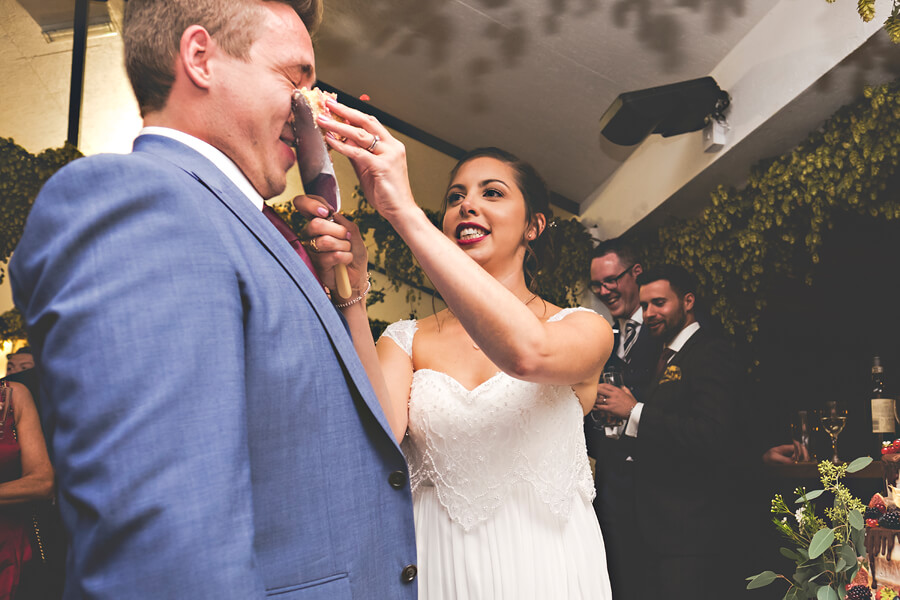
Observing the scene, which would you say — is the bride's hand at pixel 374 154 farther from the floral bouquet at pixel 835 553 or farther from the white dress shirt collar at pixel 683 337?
the white dress shirt collar at pixel 683 337

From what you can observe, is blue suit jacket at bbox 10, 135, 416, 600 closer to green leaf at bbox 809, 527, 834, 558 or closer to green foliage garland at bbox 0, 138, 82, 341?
green leaf at bbox 809, 527, 834, 558

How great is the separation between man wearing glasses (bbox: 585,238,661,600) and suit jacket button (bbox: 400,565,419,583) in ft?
7.19

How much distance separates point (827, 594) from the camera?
1.65m

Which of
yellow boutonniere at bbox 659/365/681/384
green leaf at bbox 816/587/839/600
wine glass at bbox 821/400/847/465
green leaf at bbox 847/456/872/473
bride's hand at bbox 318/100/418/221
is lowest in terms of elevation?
green leaf at bbox 816/587/839/600

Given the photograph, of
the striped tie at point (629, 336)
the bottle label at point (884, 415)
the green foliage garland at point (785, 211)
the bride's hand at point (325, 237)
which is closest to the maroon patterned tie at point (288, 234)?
the bride's hand at point (325, 237)

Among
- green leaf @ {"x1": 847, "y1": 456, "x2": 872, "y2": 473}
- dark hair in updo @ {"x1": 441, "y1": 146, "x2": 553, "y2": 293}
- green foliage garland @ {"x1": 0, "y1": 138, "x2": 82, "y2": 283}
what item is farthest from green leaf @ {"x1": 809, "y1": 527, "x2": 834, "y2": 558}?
green foliage garland @ {"x1": 0, "y1": 138, "x2": 82, "y2": 283}

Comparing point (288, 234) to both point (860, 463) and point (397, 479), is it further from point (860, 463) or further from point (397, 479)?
point (860, 463)

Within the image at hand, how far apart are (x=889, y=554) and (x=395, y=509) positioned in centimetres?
134

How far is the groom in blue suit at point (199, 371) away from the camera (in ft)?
1.79

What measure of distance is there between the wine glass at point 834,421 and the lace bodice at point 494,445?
1609mm

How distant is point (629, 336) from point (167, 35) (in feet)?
8.57

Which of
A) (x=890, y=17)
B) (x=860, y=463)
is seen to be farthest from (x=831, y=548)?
(x=890, y=17)

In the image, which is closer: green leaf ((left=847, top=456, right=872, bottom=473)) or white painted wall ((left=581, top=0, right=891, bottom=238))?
green leaf ((left=847, top=456, right=872, bottom=473))

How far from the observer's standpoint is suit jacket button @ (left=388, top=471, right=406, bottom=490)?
2.73 ft
